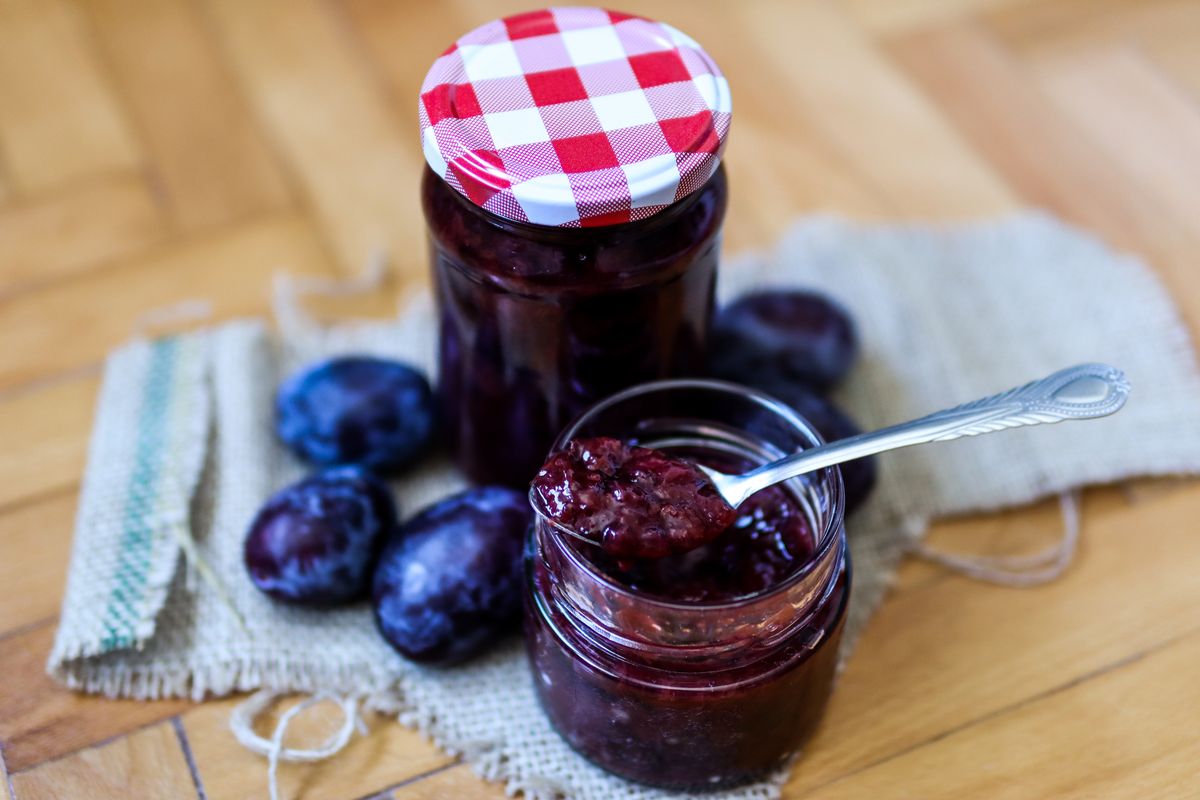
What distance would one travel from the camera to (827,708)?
92cm

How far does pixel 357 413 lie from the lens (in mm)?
1008

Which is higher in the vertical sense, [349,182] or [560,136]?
[560,136]

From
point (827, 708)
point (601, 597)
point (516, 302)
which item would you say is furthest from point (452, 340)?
point (827, 708)

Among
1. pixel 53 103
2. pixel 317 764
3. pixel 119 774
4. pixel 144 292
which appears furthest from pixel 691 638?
pixel 53 103

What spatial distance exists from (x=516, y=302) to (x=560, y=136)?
0.12 metres

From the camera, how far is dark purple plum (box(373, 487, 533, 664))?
2.90 ft

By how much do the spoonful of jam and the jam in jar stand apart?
0.11 m

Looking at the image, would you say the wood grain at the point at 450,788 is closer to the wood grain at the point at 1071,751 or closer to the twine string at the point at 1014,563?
the wood grain at the point at 1071,751

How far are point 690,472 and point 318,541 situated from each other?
0.31 m

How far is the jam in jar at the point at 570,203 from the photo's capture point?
78 cm

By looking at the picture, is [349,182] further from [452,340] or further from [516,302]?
[516,302]

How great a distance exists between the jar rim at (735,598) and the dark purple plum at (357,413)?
229mm

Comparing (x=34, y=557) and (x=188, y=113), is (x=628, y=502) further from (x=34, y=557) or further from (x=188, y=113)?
(x=188, y=113)

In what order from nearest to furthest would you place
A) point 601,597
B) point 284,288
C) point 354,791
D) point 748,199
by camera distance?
point 601,597, point 354,791, point 284,288, point 748,199
